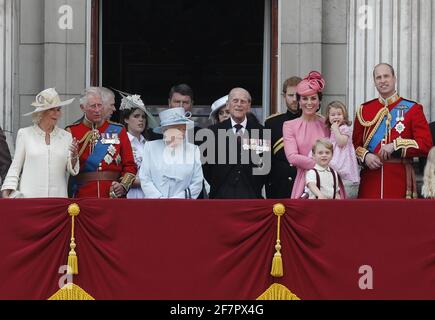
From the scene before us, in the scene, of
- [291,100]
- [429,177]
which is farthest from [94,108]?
[429,177]

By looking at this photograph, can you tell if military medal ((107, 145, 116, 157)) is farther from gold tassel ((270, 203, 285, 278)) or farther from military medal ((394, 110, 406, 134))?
military medal ((394, 110, 406, 134))

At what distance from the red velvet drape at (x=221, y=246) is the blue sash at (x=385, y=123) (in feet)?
4.33

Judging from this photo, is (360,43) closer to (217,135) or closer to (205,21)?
(217,135)

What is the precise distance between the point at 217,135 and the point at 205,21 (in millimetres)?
7370

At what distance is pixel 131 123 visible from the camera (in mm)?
13078

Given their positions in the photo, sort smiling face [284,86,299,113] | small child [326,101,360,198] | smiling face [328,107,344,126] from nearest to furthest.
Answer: small child [326,101,360,198] < smiling face [328,107,344,126] < smiling face [284,86,299,113]

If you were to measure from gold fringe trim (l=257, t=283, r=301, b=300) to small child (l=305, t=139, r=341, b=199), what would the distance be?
99cm

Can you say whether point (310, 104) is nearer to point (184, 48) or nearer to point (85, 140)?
point (85, 140)

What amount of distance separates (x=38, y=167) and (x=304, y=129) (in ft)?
8.26

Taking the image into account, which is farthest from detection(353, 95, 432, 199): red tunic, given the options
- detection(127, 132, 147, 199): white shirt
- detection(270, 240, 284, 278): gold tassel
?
detection(127, 132, 147, 199): white shirt

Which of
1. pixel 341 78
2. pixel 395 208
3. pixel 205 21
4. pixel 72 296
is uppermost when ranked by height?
pixel 205 21

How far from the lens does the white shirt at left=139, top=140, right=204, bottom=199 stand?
1173 cm

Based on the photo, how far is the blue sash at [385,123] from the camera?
40.0 feet

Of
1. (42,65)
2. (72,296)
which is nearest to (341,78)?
(42,65)
